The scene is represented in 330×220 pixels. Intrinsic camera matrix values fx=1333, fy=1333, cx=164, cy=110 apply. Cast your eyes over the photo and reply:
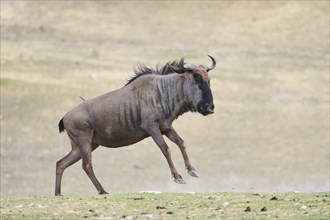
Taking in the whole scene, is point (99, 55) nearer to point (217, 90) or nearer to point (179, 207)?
point (217, 90)

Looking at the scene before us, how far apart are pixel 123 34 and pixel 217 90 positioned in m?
7.43

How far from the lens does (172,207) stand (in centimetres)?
1408

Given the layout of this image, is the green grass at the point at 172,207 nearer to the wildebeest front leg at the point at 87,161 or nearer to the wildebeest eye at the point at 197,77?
the wildebeest front leg at the point at 87,161

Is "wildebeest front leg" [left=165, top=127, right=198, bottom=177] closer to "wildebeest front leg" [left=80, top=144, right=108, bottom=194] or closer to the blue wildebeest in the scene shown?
the blue wildebeest

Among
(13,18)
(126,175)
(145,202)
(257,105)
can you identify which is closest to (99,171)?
(126,175)

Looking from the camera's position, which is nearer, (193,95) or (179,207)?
(179,207)

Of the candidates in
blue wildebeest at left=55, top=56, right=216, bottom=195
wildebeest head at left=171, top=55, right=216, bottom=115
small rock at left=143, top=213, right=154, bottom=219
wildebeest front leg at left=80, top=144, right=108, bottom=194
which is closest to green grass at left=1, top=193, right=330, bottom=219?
small rock at left=143, top=213, right=154, bottom=219

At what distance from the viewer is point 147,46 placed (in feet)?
118

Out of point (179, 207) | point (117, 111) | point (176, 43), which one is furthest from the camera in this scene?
point (176, 43)

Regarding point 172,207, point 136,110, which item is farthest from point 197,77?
point 172,207

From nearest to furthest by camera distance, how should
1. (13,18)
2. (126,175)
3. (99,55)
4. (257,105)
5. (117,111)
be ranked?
(117,111) → (126,175) → (257,105) → (99,55) → (13,18)

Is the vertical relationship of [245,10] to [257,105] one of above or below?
above

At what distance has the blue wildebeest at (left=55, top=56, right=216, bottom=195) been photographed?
1689cm

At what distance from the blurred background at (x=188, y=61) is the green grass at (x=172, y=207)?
29.6 ft
